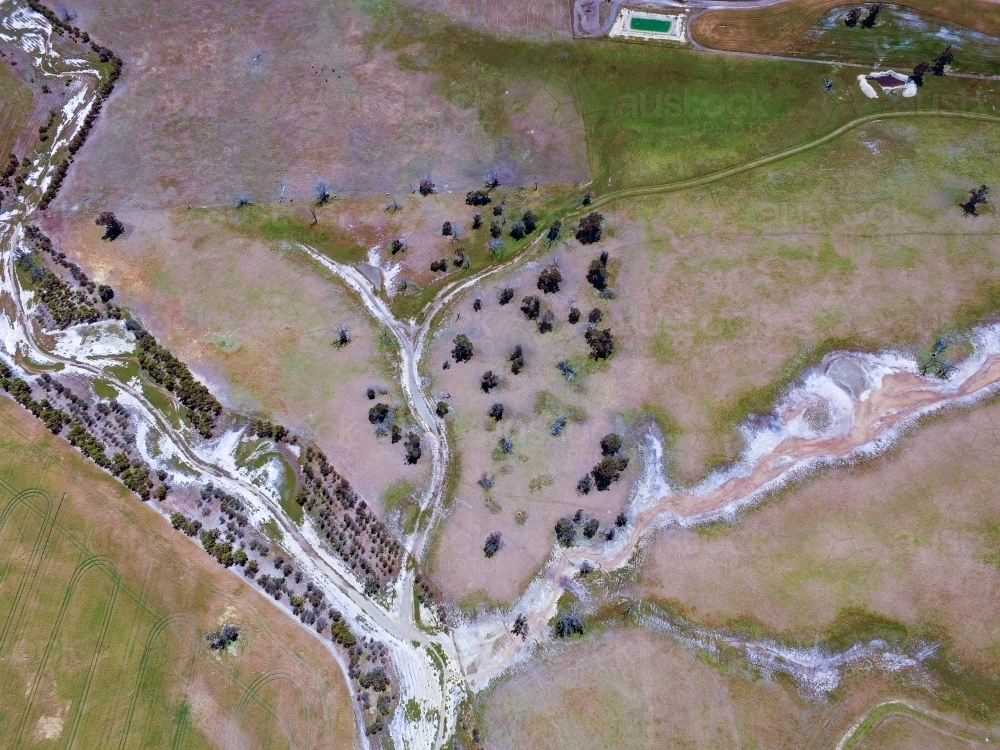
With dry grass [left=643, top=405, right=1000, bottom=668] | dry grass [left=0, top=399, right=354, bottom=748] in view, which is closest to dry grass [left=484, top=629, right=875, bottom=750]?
dry grass [left=643, top=405, right=1000, bottom=668]

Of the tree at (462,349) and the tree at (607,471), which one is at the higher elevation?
the tree at (462,349)

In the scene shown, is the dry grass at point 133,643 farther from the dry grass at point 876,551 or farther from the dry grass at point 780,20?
the dry grass at point 780,20

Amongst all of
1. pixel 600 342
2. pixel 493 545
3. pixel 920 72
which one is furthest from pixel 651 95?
pixel 493 545

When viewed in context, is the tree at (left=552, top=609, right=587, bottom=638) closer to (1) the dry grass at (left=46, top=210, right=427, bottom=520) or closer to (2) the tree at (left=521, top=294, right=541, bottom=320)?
(1) the dry grass at (left=46, top=210, right=427, bottom=520)

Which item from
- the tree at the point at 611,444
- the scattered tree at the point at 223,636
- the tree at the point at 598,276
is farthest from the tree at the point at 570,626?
the tree at the point at 598,276

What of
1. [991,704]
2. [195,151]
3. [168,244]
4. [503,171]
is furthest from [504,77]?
[991,704]

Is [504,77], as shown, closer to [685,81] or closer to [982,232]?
[685,81]
